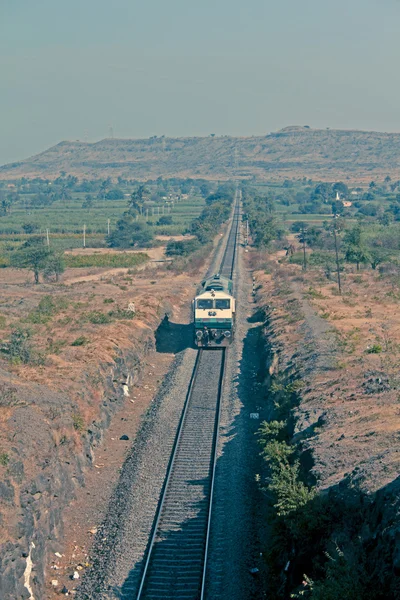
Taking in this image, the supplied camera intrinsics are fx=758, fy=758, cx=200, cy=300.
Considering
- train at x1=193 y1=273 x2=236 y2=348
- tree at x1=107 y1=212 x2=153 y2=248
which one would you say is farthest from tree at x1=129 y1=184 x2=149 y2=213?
Answer: train at x1=193 y1=273 x2=236 y2=348

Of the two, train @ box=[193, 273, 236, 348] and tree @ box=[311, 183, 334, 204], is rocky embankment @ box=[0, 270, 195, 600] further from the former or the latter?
tree @ box=[311, 183, 334, 204]

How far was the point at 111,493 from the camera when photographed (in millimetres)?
20312

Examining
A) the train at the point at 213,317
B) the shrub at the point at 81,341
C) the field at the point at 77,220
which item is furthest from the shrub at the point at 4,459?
the field at the point at 77,220

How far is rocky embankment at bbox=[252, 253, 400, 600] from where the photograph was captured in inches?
513

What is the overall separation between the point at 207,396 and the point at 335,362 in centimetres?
495

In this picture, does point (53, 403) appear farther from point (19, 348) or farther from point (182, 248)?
point (182, 248)

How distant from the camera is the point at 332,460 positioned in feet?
60.1

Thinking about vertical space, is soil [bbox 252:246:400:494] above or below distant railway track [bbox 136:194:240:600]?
above

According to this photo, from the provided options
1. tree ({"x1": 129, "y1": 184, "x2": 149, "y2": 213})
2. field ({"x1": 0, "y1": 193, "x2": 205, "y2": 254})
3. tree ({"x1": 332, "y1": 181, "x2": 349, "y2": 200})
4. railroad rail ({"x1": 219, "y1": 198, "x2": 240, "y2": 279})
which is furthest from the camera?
tree ({"x1": 332, "y1": 181, "x2": 349, "y2": 200})

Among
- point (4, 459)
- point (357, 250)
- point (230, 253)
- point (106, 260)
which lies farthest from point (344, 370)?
point (230, 253)

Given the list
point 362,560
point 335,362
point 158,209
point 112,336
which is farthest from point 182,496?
point 158,209

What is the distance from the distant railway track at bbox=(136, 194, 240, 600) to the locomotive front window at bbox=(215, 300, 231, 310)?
581cm

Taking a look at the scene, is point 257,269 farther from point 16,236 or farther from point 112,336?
point 16,236

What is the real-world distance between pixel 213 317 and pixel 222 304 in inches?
29.1
